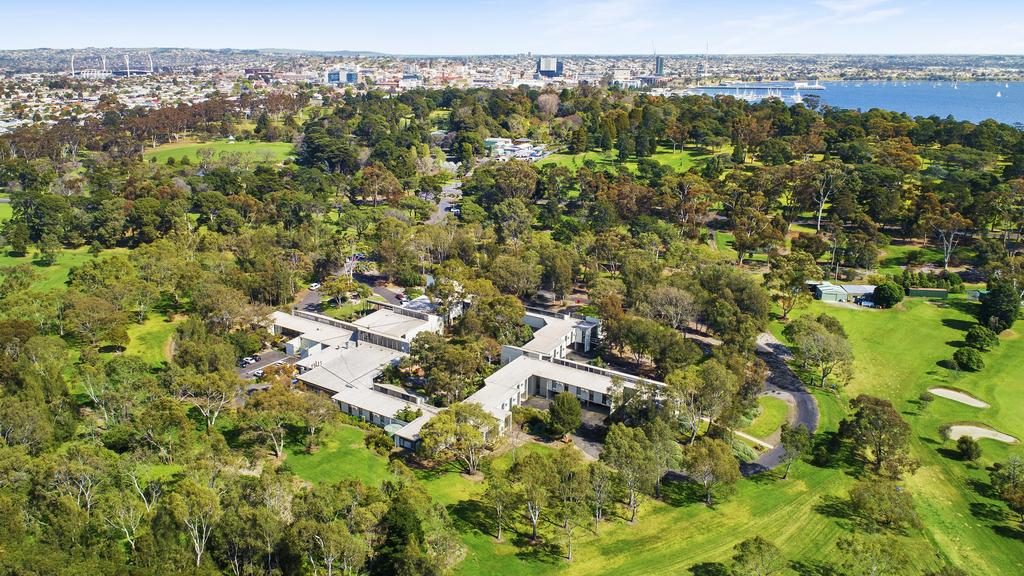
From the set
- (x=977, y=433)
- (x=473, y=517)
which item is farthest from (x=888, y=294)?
(x=473, y=517)

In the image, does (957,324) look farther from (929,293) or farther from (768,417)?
(768,417)

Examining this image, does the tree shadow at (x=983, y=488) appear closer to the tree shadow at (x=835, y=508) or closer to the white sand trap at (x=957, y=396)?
the tree shadow at (x=835, y=508)

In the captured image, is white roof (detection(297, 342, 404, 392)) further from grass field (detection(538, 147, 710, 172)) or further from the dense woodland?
grass field (detection(538, 147, 710, 172))

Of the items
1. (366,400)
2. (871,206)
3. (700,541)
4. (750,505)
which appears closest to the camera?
(700,541)

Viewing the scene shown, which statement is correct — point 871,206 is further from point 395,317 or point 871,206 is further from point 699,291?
point 395,317

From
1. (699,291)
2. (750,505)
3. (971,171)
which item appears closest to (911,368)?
(699,291)

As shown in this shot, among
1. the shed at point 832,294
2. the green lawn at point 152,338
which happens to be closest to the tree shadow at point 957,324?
the shed at point 832,294

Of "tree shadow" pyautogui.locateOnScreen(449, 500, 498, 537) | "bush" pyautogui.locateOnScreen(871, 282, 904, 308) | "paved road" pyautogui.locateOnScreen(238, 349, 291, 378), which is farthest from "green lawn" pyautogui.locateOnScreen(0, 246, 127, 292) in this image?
"bush" pyautogui.locateOnScreen(871, 282, 904, 308)

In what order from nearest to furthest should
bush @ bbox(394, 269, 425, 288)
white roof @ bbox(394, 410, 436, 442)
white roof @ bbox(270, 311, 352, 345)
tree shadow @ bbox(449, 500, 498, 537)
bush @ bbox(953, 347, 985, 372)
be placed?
tree shadow @ bbox(449, 500, 498, 537) → white roof @ bbox(394, 410, 436, 442) → bush @ bbox(953, 347, 985, 372) → white roof @ bbox(270, 311, 352, 345) → bush @ bbox(394, 269, 425, 288)
